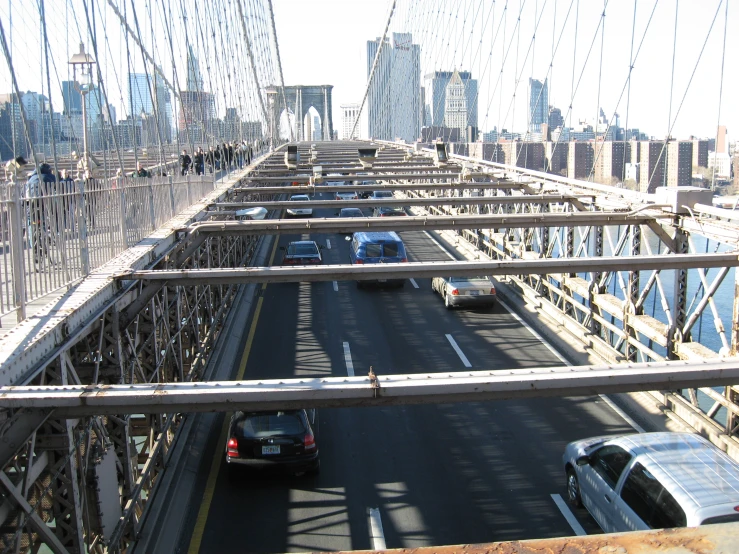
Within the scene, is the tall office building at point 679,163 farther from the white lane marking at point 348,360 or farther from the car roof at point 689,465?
the car roof at point 689,465

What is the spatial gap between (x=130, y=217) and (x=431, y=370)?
7728mm

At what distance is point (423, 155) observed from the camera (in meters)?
43.8

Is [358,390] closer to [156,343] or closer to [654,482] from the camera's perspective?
[654,482]

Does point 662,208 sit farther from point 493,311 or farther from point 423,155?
point 423,155

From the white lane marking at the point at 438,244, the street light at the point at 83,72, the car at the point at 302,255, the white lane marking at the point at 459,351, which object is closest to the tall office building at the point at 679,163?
the white lane marking at the point at 459,351

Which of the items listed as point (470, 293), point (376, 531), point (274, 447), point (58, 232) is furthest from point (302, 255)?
point (58, 232)

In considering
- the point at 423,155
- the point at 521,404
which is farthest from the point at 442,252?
the point at 521,404

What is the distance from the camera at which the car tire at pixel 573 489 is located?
399 inches

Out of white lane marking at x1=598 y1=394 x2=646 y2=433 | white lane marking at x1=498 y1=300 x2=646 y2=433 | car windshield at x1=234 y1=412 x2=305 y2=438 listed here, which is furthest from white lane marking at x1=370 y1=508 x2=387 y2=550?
white lane marking at x1=598 y1=394 x2=646 y2=433

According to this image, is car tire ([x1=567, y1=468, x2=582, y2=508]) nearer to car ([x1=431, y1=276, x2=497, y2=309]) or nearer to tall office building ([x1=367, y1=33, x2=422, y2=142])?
car ([x1=431, y1=276, x2=497, y2=309])

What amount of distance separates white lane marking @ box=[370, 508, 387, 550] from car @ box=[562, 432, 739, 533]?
259 cm

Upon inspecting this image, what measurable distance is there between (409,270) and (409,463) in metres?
3.82

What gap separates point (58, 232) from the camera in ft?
25.5

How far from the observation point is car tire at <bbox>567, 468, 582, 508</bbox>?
10.1 metres
